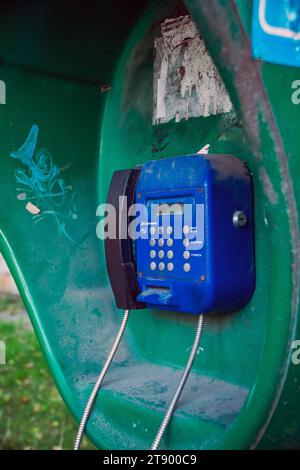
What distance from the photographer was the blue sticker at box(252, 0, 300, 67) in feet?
2.91

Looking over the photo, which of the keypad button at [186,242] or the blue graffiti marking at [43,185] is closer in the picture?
the keypad button at [186,242]

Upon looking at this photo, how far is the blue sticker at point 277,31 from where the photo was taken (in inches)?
34.9

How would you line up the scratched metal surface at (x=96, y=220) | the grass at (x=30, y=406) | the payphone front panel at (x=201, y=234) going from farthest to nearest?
the grass at (x=30, y=406), the scratched metal surface at (x=96, y=220), the payphone front panel at (x=201, y=234)

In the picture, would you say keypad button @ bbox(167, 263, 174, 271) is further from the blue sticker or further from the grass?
the grass

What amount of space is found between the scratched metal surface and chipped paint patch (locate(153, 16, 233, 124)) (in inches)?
0.9

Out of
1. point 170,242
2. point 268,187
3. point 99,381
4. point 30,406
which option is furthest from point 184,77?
point 30,406

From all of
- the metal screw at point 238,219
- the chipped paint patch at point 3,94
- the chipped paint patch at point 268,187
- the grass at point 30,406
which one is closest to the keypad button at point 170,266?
the metal screw at point 238,219

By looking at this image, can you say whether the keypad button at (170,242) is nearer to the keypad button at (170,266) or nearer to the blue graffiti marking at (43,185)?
the keypad button at (170,266)

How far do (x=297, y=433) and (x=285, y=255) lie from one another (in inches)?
10.5

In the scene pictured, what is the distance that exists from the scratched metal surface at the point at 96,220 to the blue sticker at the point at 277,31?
0.25 metres

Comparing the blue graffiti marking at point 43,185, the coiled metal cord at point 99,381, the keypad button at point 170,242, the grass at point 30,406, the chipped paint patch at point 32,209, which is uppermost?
the blue graffiti marking at point 43,185

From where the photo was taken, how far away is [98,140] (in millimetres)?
1524

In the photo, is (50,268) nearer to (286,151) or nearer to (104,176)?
(104,176)

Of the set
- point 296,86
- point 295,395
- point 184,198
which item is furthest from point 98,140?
point 295,395
